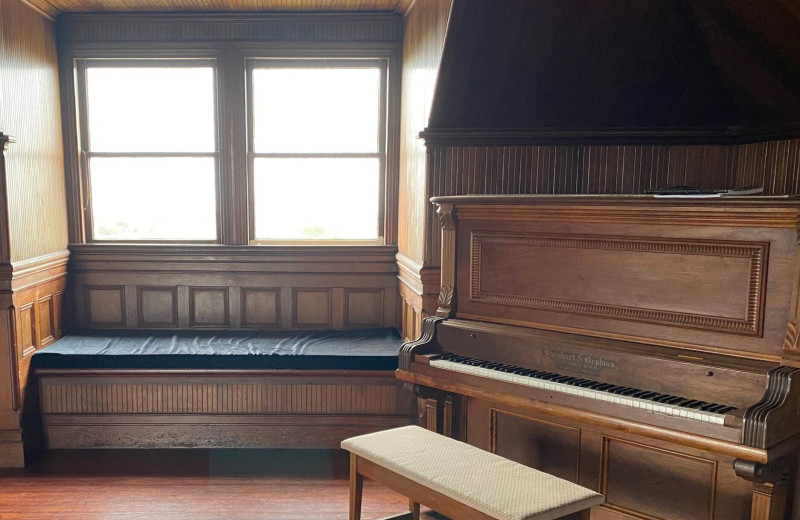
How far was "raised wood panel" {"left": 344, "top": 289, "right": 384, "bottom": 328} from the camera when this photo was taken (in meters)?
4.11

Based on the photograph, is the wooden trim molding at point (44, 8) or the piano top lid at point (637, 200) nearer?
the piano top lid at point (637, 200)

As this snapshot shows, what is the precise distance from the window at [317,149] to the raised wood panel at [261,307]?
366 millimetres

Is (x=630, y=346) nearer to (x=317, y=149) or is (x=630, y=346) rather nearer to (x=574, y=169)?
(x=574, y=169)

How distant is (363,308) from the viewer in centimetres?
413

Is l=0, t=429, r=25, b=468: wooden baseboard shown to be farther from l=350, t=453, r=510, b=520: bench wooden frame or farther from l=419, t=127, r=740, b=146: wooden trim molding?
l=419, t=127, r=740, b=146: wooden trim molding

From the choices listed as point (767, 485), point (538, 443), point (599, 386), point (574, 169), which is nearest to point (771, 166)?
point (574, 169)

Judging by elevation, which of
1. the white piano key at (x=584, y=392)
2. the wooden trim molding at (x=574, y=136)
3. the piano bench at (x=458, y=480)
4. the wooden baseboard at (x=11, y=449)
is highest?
the wooden trim molding at (x=574, y=136)

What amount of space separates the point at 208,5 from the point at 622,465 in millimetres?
3381

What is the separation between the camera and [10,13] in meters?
3.39

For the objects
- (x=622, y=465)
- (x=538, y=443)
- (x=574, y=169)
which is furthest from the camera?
(x=574, y=169)

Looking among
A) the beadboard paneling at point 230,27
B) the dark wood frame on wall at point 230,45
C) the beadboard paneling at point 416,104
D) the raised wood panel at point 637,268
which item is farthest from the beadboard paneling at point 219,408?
the beadboard paneling at point 230,27

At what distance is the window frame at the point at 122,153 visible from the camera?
157 inches

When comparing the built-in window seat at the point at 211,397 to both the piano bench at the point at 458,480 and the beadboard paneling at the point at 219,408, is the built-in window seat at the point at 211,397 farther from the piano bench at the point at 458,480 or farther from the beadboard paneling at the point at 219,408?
the piano bench at the point at 458,480

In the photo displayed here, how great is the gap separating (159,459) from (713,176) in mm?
3183
